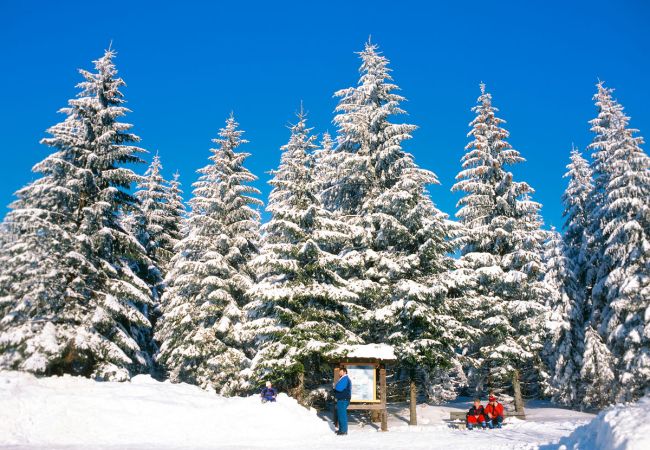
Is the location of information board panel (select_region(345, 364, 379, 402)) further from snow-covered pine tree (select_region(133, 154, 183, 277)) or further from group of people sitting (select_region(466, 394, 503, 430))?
snow-covered pine tree (select_region(133, 154, 183, 277))

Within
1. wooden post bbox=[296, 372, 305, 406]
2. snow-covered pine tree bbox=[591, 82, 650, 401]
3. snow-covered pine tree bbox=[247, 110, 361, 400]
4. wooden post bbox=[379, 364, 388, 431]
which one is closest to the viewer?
wooden post bbox=[379, 364, 388, 431]

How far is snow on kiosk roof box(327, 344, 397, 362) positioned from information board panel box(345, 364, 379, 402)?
32 cm

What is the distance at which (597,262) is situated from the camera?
85.4 feet

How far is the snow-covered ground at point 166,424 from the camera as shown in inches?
404

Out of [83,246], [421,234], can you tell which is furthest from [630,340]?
[83,246]

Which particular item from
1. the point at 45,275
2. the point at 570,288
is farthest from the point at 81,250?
the point at 570,288

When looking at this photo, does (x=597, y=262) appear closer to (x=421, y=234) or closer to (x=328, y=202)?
(x=421, y=234)

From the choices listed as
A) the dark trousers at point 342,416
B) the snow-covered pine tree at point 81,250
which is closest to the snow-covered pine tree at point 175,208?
the snow-covered pine tree at point 81,250

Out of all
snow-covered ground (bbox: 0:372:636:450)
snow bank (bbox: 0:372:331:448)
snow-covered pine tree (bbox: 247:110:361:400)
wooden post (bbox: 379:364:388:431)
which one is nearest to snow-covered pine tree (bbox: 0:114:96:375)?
snow-covered ground (bbox: 0:372:636:450)

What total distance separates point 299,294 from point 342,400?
5.17 m

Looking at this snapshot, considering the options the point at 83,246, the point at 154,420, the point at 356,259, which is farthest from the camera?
the point at 356,259

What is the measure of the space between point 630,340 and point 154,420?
1989 cm

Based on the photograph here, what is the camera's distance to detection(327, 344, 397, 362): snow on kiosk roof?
16234 mm

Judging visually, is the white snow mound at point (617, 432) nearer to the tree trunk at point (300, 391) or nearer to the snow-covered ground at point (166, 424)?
the snow-covered ground at point (166, 424)
